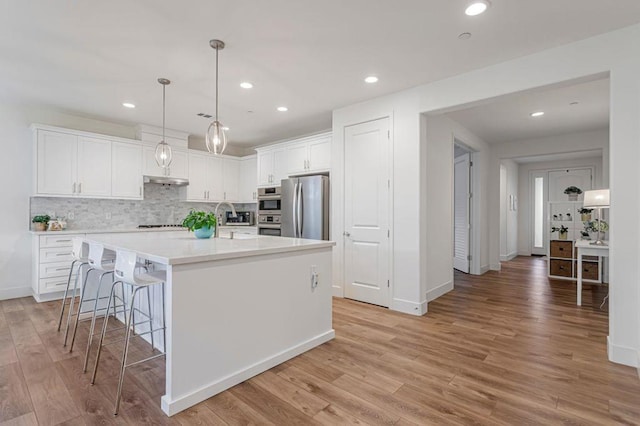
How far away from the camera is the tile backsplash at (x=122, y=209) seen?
177 inches

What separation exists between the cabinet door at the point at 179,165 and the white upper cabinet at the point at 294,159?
4.21 ft

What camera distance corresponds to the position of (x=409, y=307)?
11.8 ft

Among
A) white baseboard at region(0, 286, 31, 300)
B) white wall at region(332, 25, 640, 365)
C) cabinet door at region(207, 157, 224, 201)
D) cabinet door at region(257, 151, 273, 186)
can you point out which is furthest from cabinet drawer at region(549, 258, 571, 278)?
white baseboard at region(0, 286, 31, 300)

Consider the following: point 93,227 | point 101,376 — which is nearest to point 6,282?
point 93,227

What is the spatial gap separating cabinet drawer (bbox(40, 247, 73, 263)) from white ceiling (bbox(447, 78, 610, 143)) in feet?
18.1

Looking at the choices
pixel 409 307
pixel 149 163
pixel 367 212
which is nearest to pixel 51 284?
pixel 149 163

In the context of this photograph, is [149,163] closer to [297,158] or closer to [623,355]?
[297,158]

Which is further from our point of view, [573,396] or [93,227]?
[93,227]

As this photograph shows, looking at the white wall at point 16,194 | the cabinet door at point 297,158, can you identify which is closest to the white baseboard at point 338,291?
the cabinet door at point 297,158

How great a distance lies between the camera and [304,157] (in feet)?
16.2

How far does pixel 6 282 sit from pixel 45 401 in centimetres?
338

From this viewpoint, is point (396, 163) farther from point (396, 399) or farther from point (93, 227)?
point (93, 227)

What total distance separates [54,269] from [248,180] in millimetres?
3297

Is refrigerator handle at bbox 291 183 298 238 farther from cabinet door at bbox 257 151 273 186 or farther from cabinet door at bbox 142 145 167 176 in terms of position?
cabinet door at bbox 142 145 167 176
